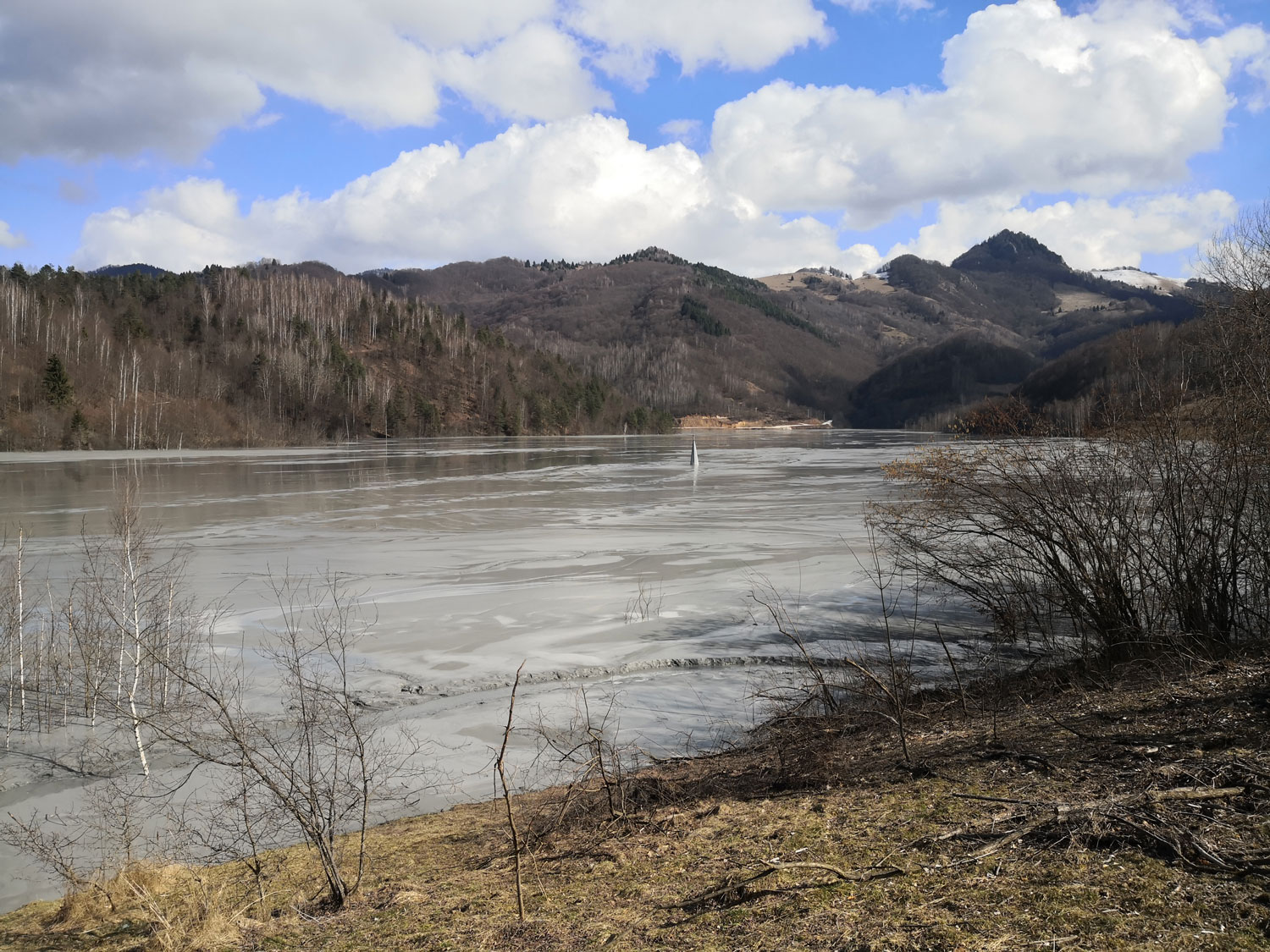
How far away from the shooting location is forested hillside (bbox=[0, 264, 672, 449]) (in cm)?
8644

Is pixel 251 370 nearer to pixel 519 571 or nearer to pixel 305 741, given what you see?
pixel 519 571

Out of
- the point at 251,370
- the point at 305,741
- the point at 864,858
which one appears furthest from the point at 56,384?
the point at 864,858

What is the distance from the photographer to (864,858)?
15.6ft

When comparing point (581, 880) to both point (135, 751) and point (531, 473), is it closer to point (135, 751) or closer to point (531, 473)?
point (135, 751)

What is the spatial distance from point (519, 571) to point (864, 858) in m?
14.3

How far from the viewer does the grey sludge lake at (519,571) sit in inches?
434

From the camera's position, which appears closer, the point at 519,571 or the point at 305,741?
the point at 305,741

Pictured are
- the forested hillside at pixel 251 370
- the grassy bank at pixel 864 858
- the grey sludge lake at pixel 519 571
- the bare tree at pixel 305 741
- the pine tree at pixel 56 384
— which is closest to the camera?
the grassy bank at pixel 864 858

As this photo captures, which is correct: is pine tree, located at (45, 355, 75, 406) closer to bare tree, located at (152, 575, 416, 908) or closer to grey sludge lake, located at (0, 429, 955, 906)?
grey sludge lake, located at (0, 429, 955, 906)

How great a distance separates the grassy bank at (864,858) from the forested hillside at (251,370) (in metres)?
85.9

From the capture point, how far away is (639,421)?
536 ft

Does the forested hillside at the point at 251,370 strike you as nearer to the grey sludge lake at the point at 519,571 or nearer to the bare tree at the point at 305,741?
the grey sludge lake at the point at 519,571

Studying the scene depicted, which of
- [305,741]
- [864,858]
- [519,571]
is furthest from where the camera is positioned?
[519,571]

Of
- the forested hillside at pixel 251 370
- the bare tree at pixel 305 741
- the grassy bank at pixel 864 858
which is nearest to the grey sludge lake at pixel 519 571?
the bare tree at pixel 305 741
